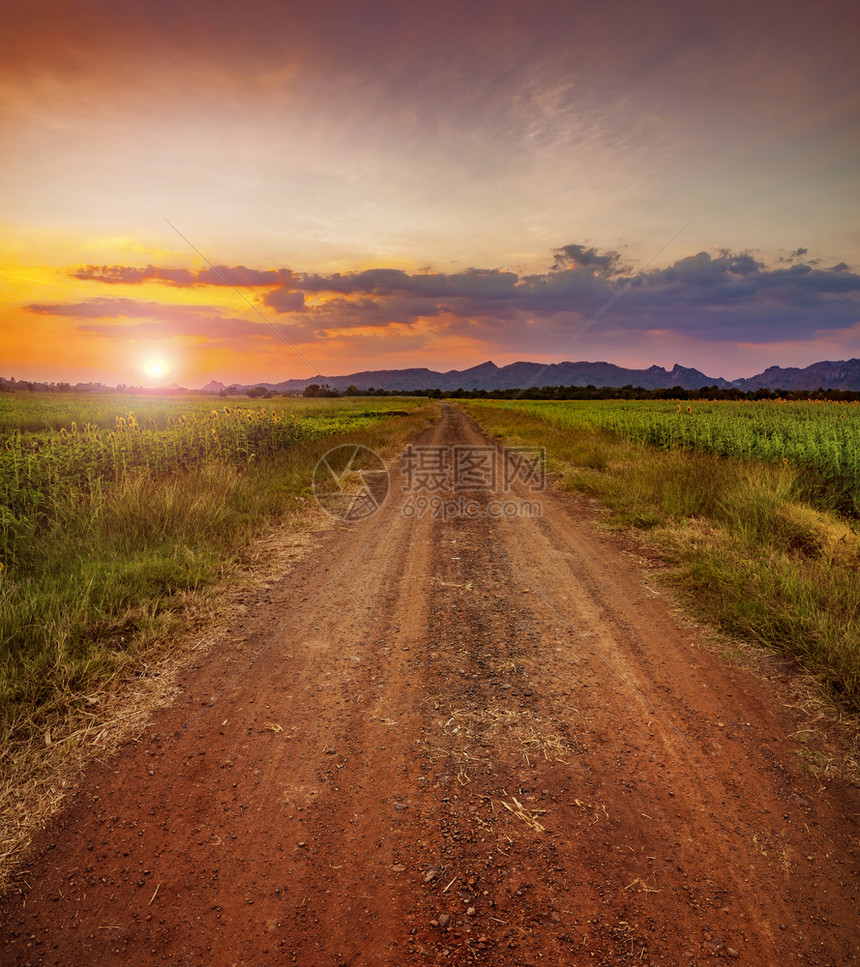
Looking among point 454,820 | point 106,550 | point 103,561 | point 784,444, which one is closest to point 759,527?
point 784,444

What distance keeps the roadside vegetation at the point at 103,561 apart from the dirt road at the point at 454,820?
0.57 meters

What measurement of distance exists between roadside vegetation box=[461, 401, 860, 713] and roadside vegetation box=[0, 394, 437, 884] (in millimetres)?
5518

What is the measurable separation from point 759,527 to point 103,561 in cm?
884

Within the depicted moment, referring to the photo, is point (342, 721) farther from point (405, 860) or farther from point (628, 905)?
point (628, 905)

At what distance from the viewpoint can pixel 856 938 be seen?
214 centimetres

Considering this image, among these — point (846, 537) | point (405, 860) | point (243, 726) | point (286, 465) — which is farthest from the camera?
point (286, 465)

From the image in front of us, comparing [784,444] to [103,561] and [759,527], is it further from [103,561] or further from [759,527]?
[103,561]

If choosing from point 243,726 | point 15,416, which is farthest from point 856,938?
point 15,416

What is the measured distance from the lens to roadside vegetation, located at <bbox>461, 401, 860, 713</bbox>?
447cm

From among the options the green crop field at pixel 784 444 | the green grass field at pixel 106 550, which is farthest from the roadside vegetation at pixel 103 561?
the green crop field at pixel 784 444

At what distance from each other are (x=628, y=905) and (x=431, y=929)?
0.91m

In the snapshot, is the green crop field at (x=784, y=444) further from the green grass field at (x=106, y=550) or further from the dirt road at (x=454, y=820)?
the green grass field at (x=106, y=550)

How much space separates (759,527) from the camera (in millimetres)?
7297

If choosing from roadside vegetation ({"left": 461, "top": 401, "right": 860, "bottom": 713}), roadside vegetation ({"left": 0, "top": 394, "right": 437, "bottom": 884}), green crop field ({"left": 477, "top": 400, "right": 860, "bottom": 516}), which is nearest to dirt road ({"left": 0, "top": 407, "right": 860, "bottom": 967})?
roadside vegetation ({"left": 0, "top": 394, "right": 437, "bottom": 884})
